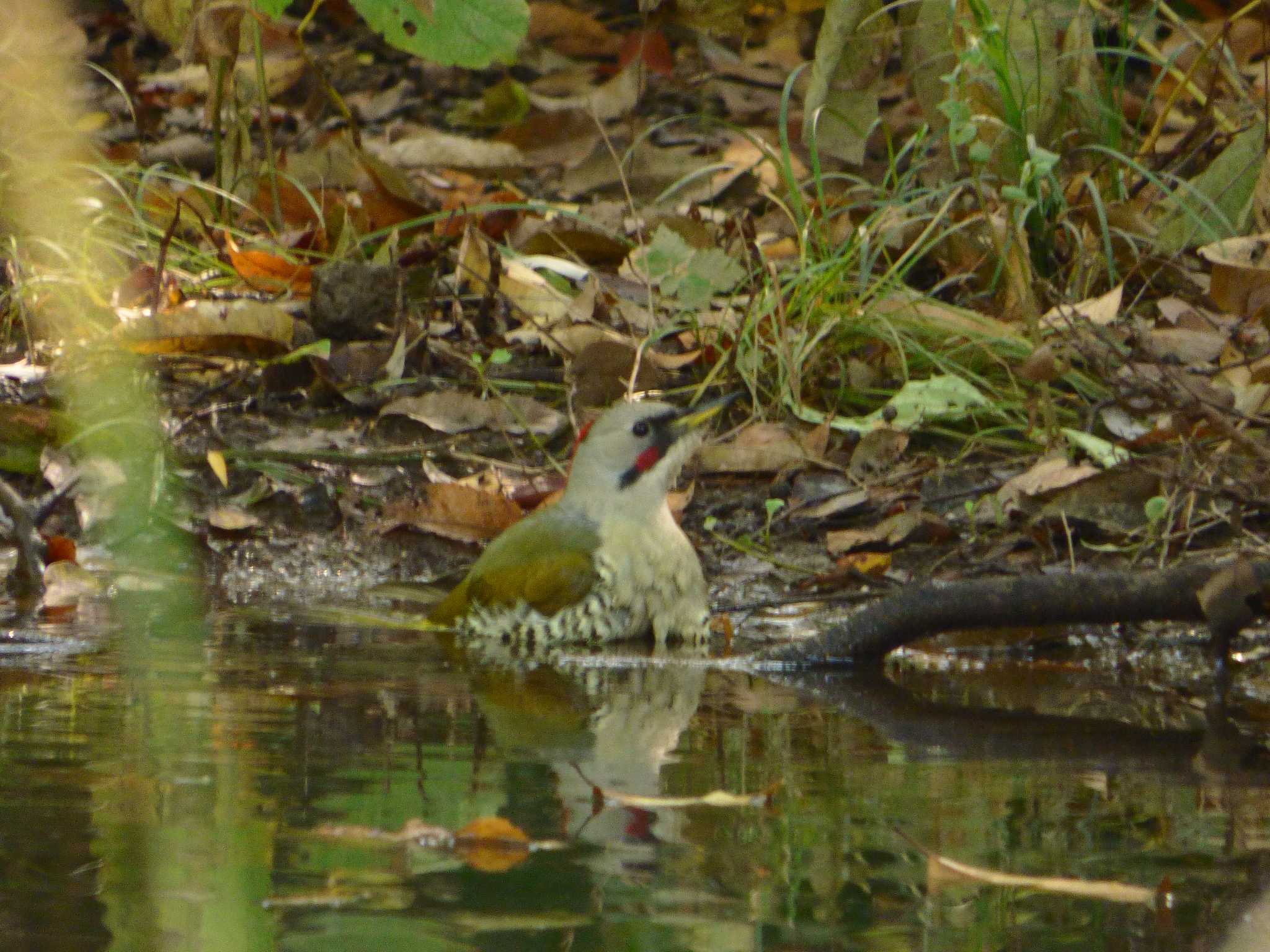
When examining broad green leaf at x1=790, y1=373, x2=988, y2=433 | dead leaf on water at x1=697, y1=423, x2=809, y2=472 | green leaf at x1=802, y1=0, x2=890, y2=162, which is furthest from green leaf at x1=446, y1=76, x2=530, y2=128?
broad green leaf at x1=790, y1=373, x2=988, y2=433

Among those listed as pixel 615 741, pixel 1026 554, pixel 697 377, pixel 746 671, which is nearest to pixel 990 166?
pixel 697 377

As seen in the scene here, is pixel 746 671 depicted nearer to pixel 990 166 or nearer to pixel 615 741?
pixel 615 741

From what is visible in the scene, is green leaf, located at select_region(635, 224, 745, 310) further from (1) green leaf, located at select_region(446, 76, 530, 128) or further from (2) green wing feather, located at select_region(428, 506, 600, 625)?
(1) green leaf, located at select_region(446, 76, 530, 128)

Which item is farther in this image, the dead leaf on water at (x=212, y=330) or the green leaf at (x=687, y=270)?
the dead leaf on water at (x=212, y=330)

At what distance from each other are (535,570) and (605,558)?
0.61 feet

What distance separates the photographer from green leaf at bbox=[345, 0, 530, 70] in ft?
17.5

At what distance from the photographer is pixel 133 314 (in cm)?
664

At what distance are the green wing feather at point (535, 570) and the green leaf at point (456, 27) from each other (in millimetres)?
1426

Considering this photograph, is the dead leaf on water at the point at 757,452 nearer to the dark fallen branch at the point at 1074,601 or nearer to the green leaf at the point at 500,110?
the dark fallen branch at the point at 1074,601

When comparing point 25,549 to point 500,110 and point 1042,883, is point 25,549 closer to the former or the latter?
point 1042,883

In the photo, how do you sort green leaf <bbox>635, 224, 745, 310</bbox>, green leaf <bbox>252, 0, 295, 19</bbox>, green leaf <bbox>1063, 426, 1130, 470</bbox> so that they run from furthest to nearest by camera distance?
green leaf <bbox>635, 224, 745, 310</bbox>, green leaf <bbox>252, 0, 295, 19</bbox>, green leaf <bbox>1063, 426, 1130, 470</bbox>

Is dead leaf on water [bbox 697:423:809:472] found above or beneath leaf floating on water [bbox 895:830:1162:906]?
above

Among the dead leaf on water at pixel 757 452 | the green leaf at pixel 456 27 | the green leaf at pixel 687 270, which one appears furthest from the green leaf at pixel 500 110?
the dead leaf on water at pixel 757 452

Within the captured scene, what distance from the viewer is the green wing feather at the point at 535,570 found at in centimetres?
484
